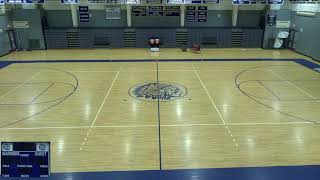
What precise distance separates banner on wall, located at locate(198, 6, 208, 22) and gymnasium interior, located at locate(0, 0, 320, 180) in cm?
7

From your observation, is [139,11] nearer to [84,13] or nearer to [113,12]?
[113,12]

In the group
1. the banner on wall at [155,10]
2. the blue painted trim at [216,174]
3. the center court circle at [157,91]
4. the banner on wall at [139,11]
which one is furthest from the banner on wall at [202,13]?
the blue painted trim at [216,174]

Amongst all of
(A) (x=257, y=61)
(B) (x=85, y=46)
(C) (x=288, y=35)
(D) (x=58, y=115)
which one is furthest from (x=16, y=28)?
(C) (x=288, y=35)

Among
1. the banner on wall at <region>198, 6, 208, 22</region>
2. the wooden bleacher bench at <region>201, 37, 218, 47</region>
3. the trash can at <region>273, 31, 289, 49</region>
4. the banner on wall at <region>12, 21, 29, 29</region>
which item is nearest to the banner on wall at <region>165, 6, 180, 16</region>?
the banner on wall at <region>198, 6, 208, 22</region>

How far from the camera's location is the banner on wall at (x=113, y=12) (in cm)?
1819

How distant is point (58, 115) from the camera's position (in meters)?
7.74

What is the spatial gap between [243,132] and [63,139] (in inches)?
168

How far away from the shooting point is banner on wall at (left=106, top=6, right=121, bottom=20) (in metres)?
18.2

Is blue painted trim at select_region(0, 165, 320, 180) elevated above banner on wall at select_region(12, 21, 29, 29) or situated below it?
below

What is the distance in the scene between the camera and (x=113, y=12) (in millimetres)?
18281

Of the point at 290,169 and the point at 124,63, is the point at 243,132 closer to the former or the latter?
the point at 290,169

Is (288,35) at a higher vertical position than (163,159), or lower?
higher
